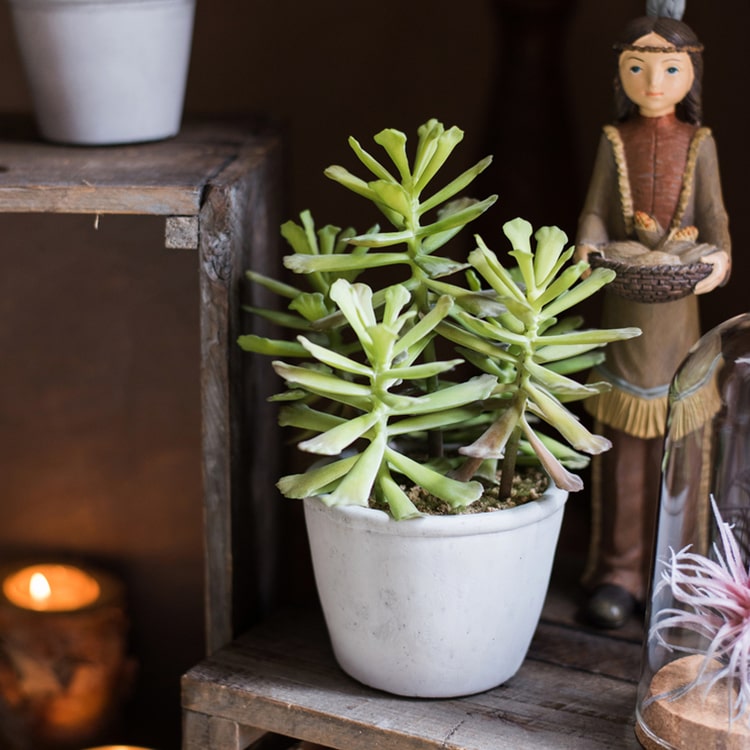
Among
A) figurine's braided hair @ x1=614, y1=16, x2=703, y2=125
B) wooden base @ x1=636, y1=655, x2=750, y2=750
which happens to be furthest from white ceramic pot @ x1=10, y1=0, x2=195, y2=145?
wooden base @ x1=636, y1=655, x2=750, y2=750

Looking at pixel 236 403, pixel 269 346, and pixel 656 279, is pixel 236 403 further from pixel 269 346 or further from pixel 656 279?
pixel 656 279

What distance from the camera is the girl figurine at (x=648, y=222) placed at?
78cm

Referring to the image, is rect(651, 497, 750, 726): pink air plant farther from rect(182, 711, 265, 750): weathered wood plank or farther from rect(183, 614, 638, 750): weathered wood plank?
rect(182, 711, 265, 750): weathered wood plank

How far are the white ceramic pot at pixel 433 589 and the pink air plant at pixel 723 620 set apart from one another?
0.29 feet

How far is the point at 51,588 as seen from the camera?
3.76 feet

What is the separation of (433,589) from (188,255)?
20.7 inches

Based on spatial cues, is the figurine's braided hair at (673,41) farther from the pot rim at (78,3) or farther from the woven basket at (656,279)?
the pot rim at (78,3)

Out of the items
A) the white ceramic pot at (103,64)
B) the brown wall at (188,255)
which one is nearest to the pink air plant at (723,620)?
the brown wall at (188,255)

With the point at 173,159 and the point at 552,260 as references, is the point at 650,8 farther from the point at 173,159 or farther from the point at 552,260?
the point at 173,159

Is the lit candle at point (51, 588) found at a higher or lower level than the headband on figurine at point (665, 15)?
lower

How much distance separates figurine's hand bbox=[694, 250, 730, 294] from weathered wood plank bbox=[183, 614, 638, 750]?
10.3 inches

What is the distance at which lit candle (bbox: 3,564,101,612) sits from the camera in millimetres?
1115

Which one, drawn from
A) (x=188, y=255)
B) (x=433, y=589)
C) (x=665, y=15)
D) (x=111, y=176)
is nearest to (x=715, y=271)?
(x=665, y=15)

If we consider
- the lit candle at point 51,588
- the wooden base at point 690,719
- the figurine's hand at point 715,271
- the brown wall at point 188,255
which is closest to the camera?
the wooden base at point 690,719
